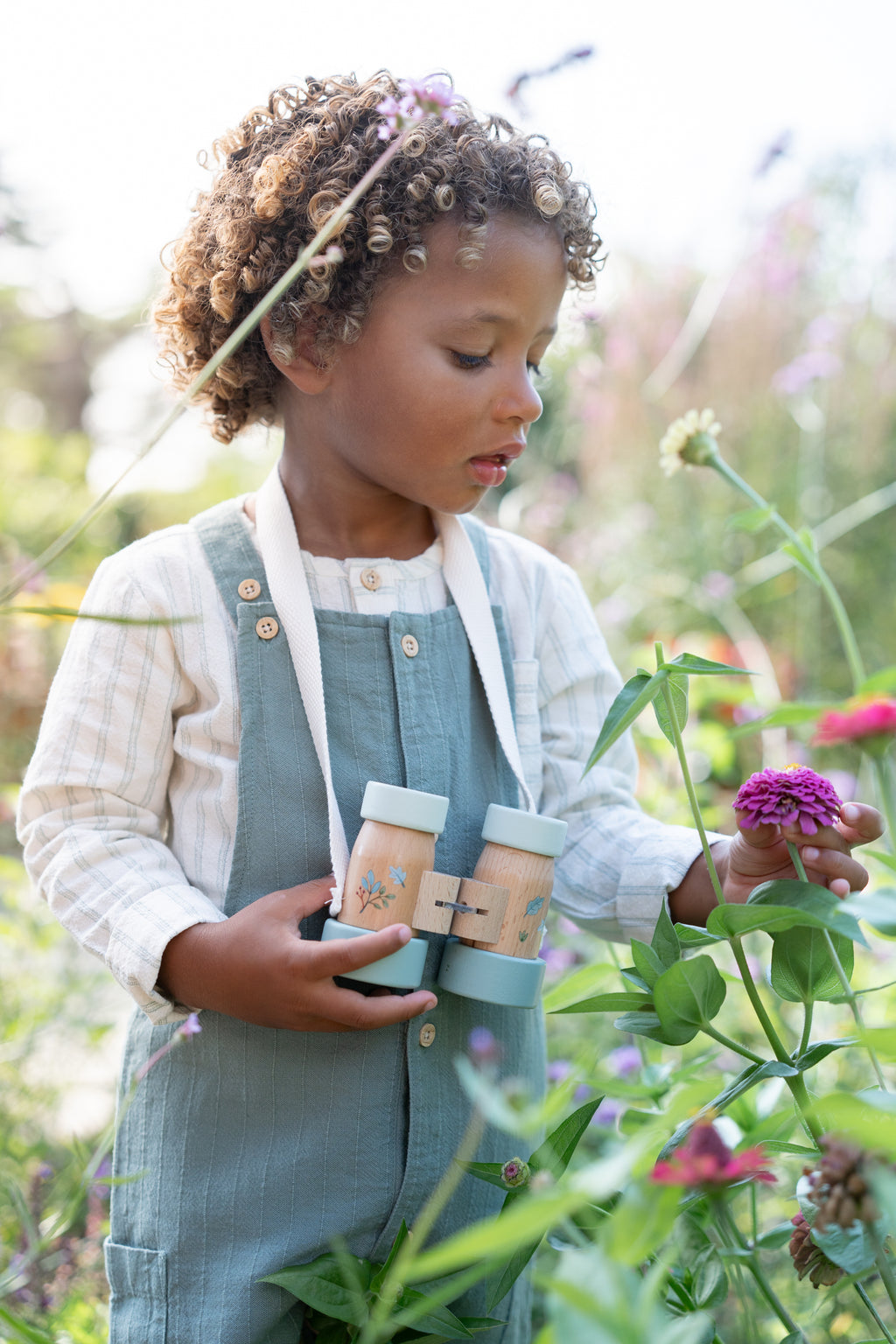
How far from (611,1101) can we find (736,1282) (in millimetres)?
805

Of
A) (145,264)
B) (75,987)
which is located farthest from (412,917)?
(145,264)

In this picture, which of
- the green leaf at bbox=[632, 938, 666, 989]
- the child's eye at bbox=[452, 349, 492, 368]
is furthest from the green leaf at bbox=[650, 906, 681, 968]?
the child's eye at bbox=[452, 349, 492, 368]

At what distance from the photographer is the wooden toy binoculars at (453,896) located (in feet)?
2.79

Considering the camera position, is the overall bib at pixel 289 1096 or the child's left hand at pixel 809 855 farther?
the overall bib at pixel 289 1096

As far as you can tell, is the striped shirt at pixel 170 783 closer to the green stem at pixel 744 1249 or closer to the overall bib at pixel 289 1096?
the overall bib at pixel 289 1096

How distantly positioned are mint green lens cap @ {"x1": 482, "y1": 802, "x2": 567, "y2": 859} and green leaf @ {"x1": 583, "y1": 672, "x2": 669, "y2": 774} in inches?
8.2

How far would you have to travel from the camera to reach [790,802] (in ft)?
2.34

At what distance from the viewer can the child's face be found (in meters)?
0.99

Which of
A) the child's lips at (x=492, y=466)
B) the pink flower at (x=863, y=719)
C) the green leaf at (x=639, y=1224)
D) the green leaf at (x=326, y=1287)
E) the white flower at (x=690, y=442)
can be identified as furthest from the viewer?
the white flower at (x=690, y=442)

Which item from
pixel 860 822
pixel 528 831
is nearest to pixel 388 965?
pixel 528 831

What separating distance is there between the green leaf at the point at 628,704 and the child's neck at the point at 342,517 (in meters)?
0.47

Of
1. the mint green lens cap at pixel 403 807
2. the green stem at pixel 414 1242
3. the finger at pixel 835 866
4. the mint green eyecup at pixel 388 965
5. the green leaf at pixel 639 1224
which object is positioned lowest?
the green stem at pixel 414 1242

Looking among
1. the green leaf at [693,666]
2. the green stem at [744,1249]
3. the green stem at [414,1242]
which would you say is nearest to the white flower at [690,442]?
the green leaf at [693,666]

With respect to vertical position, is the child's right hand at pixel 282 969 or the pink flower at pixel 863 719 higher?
the pink flower at pixel 863 719
